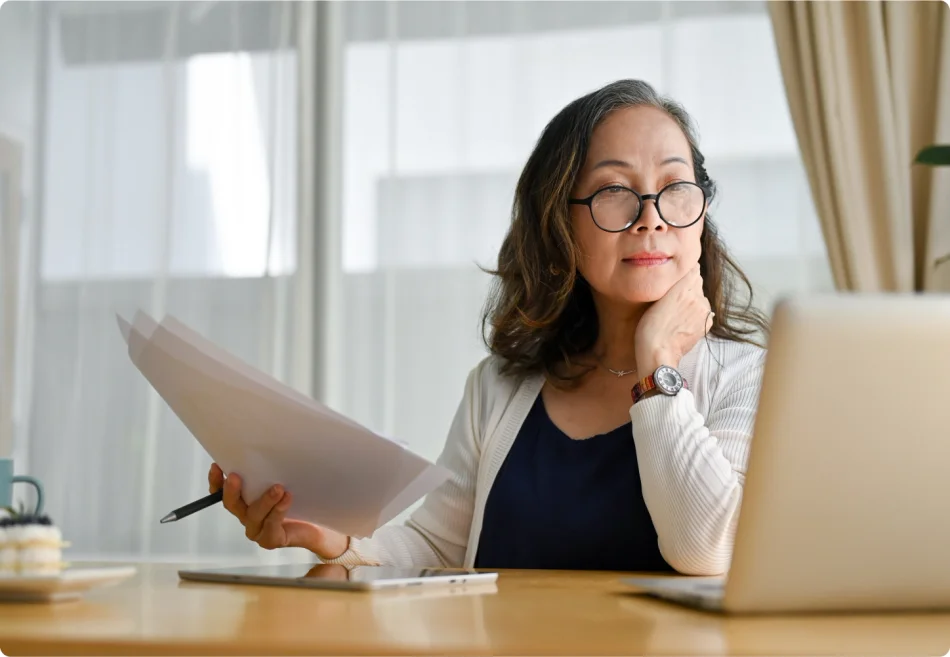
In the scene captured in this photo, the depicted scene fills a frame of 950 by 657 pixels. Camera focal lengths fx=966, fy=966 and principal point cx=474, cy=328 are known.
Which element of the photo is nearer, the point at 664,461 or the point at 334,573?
the point at 334,573

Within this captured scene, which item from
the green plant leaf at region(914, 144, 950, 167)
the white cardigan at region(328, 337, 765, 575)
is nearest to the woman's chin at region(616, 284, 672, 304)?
the white cardigan at region(328, 337, 765, 575)

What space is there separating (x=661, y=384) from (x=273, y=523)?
557 millimetres

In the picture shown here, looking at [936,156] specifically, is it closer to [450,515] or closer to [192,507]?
[450,515]

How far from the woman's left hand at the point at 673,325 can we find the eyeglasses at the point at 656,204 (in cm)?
9

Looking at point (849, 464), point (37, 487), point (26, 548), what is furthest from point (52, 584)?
point (849, 464)

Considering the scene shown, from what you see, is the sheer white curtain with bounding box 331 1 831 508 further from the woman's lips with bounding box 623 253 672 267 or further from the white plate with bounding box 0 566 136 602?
the white plate with bounding box 0 566 136 602

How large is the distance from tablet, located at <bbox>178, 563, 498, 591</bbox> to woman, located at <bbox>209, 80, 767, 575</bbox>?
9.4 inches

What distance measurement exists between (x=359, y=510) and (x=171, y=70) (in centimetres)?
267

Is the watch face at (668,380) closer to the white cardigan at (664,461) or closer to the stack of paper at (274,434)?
the white cardigan at (664,461)

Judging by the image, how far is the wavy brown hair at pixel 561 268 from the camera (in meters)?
1.65

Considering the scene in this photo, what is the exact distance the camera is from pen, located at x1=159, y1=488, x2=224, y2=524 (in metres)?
1.16

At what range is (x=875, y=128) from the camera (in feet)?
9.14

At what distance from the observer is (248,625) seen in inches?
24.5

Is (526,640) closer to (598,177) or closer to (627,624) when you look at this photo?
(627,624)
